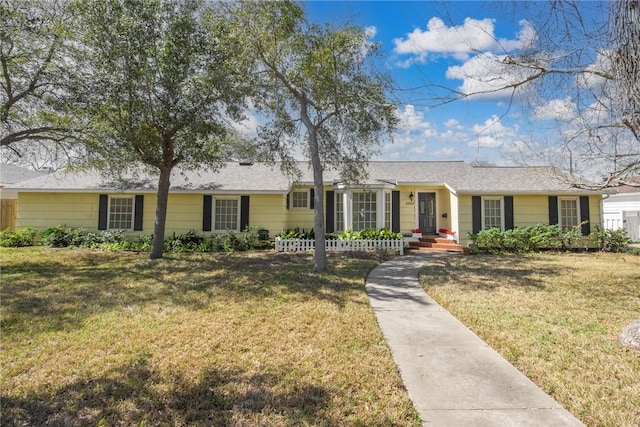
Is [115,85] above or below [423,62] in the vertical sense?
above

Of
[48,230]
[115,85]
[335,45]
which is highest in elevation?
[335,45]

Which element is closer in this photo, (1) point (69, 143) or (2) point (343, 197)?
(1) point (69, 143)

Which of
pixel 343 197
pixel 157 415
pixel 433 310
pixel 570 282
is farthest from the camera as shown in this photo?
pixel 343 197

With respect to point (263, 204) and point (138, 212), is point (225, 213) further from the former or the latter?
point (138, 212)

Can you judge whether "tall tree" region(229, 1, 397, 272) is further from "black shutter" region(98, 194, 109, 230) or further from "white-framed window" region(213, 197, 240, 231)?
"black shutter" region(98, 194, 109, 230)

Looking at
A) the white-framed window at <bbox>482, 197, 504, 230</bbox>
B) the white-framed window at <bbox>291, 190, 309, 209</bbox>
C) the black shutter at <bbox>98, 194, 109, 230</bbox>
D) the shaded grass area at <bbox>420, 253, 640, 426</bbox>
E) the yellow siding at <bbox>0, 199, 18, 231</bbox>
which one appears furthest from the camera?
the yellow siding at <bbox>0, 199, 18, 231</bbox>

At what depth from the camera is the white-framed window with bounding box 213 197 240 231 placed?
15.2 meters

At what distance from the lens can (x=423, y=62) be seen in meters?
4.60

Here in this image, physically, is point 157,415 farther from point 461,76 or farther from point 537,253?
point 537,253

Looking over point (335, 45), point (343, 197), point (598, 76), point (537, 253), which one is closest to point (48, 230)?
point (343, 197)

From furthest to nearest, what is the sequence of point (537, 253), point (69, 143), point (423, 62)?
point (537, 253), point (69, 143), point (423, 62)

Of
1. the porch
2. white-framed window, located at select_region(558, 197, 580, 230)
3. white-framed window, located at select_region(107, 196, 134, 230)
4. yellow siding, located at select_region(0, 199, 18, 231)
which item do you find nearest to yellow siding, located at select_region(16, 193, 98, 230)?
white-framed window, located at select_region(107, 196, 134, 230)

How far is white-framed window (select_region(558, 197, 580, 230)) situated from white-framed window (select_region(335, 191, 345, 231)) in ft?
30.8

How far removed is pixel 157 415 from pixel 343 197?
43.3ft
